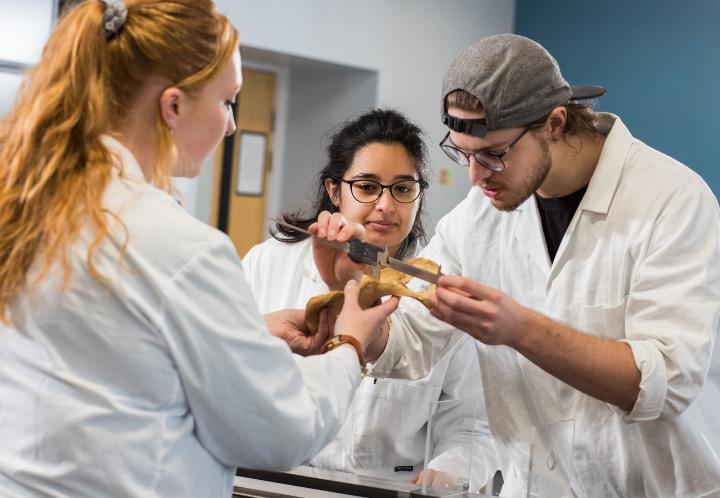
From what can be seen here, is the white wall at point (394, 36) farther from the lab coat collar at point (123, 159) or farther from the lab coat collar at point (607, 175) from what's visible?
the lab coat collar at point (123, 159)

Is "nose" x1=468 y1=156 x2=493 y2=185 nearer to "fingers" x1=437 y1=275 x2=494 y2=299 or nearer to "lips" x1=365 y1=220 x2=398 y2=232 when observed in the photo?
"fingers" x1=437 y1=275 x2=494 y2=299

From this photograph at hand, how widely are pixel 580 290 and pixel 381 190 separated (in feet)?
2.31

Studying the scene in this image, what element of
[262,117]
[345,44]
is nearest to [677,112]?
[345,44]

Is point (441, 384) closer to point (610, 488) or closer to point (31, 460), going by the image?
point (610, 488)

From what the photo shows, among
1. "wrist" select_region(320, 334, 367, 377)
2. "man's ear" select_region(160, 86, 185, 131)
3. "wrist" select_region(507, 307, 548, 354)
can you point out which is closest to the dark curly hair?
"wrist" select_region(507, 307, 548, 354)

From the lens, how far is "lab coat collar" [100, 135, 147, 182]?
4.04 feet

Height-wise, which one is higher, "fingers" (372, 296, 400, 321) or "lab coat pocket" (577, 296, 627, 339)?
"fingers" (372, 296, 400, 321)

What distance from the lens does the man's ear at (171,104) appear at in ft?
4.15

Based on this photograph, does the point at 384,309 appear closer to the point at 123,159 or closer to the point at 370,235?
the point at 123,159

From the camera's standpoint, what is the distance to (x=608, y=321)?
73.7 inches

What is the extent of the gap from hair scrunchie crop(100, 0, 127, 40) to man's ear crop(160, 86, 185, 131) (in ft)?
0.33

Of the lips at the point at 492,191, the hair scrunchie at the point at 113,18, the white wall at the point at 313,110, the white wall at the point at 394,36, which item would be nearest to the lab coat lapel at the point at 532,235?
the lips at the point at 492,191

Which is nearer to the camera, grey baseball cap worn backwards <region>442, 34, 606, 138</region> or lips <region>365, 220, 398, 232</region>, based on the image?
grey baseball cap worn backwards <region>442, 34, 606, 138</region>

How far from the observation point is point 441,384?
2375mm
